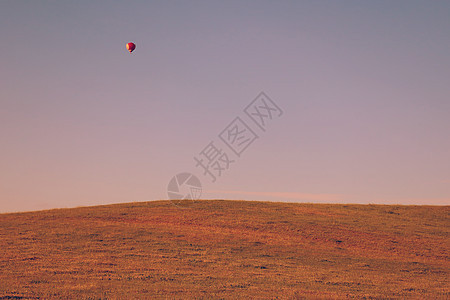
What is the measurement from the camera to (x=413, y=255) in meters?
28.6

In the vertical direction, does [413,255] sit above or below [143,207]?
below

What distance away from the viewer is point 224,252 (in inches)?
1043

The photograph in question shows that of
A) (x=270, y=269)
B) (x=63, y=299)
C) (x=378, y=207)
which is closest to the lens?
(x=63, y=299)

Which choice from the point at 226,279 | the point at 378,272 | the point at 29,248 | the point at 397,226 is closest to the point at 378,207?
the point at 397,226

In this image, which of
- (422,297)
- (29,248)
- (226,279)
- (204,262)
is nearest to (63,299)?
(226,279)

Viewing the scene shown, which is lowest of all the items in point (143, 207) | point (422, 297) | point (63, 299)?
point (422, 297)

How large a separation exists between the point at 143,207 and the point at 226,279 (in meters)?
24.0

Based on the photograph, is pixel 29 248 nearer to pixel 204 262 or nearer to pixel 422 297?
pixel 204 262

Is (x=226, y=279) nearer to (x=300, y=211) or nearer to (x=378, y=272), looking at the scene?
(x=378, y=272)

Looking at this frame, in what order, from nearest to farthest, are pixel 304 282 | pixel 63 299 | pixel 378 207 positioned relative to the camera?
pixel 63 299, pixel 304 282, pixel 378 207

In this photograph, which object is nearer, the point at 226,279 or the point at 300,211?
the point at 226,279

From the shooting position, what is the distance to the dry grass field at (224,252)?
18469mm

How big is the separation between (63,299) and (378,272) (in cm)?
1680

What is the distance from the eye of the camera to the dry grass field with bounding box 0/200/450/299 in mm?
18469
